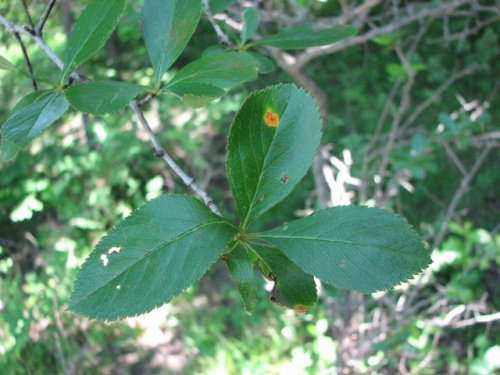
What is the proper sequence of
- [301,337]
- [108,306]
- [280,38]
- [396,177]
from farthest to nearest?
[301,337]
[396,177]
[280,38]
[108,306]

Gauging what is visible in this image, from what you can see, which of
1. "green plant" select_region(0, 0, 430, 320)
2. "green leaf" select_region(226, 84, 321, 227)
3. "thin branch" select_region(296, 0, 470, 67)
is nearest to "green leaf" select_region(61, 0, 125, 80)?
"green plant" select_region(0, 0, 430, 320)

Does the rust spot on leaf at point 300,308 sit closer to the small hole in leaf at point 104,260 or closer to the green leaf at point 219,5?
the small hole in leaf at point 104,260

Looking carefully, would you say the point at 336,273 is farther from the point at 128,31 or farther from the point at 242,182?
the point at 128,31

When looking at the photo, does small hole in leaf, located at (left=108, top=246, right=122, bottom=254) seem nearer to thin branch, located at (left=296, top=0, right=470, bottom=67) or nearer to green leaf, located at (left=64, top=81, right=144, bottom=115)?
green leaf, located at (left=64, top=81, right=144, bottom=115)

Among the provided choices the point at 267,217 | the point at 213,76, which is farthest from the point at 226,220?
the point at 267,217

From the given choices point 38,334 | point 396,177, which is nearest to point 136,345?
point 38,334
